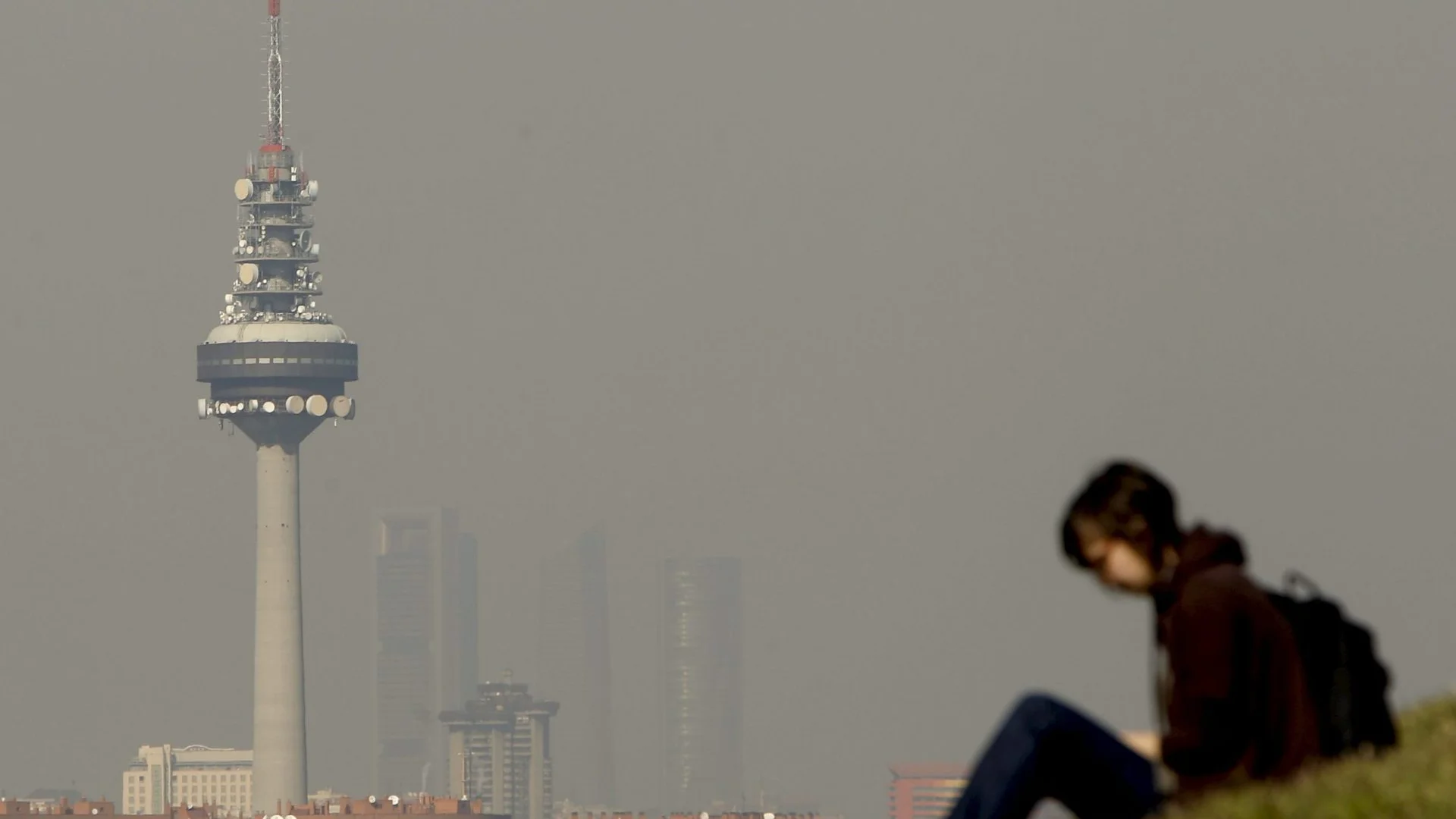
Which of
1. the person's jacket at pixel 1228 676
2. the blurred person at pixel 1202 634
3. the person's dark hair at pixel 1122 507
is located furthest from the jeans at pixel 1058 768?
the person's dark hair at pixel 1122 507

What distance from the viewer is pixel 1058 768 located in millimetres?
13117

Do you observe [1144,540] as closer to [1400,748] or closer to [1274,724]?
[1274,724]

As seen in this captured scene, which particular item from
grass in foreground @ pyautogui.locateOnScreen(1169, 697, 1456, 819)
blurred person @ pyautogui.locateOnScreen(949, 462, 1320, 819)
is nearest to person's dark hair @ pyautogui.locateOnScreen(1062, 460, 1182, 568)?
blurred person @ pyautogui.locateOnScreen(949, 462, 1320, 819)

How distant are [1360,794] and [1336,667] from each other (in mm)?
1420

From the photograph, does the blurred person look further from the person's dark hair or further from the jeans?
the jeans

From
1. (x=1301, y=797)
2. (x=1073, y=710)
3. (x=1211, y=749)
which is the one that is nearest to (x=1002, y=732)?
(x=1073, y=710)

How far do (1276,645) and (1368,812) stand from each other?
1365mm

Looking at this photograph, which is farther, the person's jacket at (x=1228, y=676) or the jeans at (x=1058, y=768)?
the jeans at (x=1058, y=768)

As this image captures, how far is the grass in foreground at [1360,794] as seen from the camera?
427 inches

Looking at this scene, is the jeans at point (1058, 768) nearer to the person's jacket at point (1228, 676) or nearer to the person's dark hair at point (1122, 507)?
the person's jacket at point (1228, 676)

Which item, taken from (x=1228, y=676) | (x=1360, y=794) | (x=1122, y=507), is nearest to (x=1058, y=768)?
(x=1228, y=676)

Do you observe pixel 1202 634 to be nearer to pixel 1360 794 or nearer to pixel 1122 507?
pixel 1122 507

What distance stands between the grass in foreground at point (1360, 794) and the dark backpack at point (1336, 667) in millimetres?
145

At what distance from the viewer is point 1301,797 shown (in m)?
11.3
